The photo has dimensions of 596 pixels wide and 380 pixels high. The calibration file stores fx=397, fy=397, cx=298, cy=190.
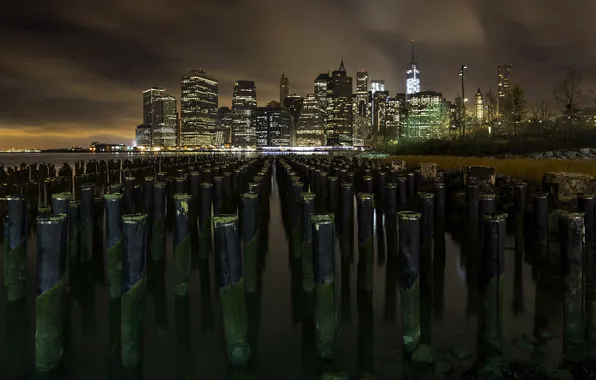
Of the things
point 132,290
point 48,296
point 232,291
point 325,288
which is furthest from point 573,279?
point 48,296

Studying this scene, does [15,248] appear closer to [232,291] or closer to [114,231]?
[114,231]

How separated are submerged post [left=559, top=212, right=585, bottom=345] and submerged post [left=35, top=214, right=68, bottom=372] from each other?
6617mm

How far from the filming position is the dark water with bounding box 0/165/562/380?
5.18m

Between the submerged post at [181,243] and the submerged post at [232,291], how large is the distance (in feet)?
7.27

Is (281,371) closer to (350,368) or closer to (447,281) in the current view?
(350,368)

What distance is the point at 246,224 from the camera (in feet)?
24.2

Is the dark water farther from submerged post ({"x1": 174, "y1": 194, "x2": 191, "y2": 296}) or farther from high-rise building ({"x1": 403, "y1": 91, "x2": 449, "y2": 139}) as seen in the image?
high-rise building ({"x1": 403, "y1": 91, "x2": 449, "y2": 139})

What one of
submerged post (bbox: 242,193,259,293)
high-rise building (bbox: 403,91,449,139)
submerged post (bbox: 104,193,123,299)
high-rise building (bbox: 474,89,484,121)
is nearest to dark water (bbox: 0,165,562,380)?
submerged post (bbox: 242,193,259,293)

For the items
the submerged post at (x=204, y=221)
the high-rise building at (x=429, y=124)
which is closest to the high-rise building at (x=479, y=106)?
the high-rise building at (x=429, y=124)

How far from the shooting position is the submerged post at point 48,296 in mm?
4793

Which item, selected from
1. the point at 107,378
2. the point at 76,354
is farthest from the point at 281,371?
the point at 76,354

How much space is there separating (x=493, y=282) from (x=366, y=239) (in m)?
2.39

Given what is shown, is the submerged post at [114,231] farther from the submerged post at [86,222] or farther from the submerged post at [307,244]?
the submerged post at [307,244]

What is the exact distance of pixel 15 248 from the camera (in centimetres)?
704
